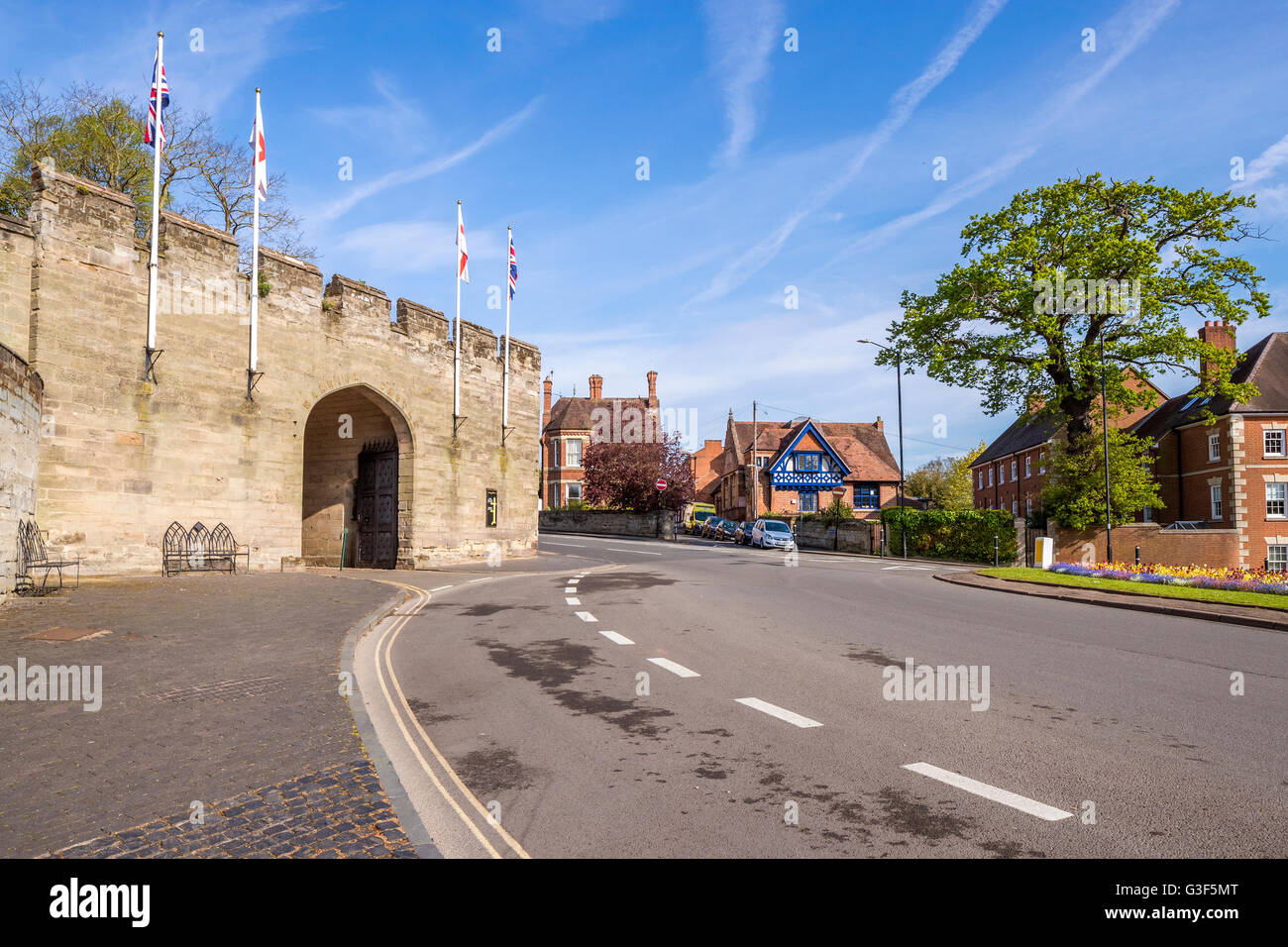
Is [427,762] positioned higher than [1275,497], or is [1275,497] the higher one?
[1275,497]

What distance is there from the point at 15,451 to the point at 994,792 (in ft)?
48.9

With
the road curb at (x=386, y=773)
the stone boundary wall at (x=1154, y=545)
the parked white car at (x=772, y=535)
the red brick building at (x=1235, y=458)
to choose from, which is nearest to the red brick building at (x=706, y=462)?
Result: the parked white car at (x=772, y=535)

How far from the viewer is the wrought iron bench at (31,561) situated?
41.8 feet

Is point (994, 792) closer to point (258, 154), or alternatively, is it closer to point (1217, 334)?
point (258, 154)

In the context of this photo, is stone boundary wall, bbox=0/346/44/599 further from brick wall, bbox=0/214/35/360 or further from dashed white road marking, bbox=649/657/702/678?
dashed white road marking, bbox=649/657/702/678

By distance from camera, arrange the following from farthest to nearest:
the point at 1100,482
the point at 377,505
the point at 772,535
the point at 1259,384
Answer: the point at 772,535 < the point at 1259,384 < the point at 1100,482 < the point at 377,505

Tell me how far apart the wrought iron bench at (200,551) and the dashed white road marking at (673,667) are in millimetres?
13474

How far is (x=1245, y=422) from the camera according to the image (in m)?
40.6

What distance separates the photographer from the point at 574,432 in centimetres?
6962

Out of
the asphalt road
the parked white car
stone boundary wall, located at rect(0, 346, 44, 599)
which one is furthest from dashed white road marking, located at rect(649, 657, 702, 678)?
the parked white car

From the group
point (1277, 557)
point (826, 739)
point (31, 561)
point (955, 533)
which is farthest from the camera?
point (1277, 557)

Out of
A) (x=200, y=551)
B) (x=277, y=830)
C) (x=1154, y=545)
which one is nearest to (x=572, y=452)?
(x=1154, y=545)
